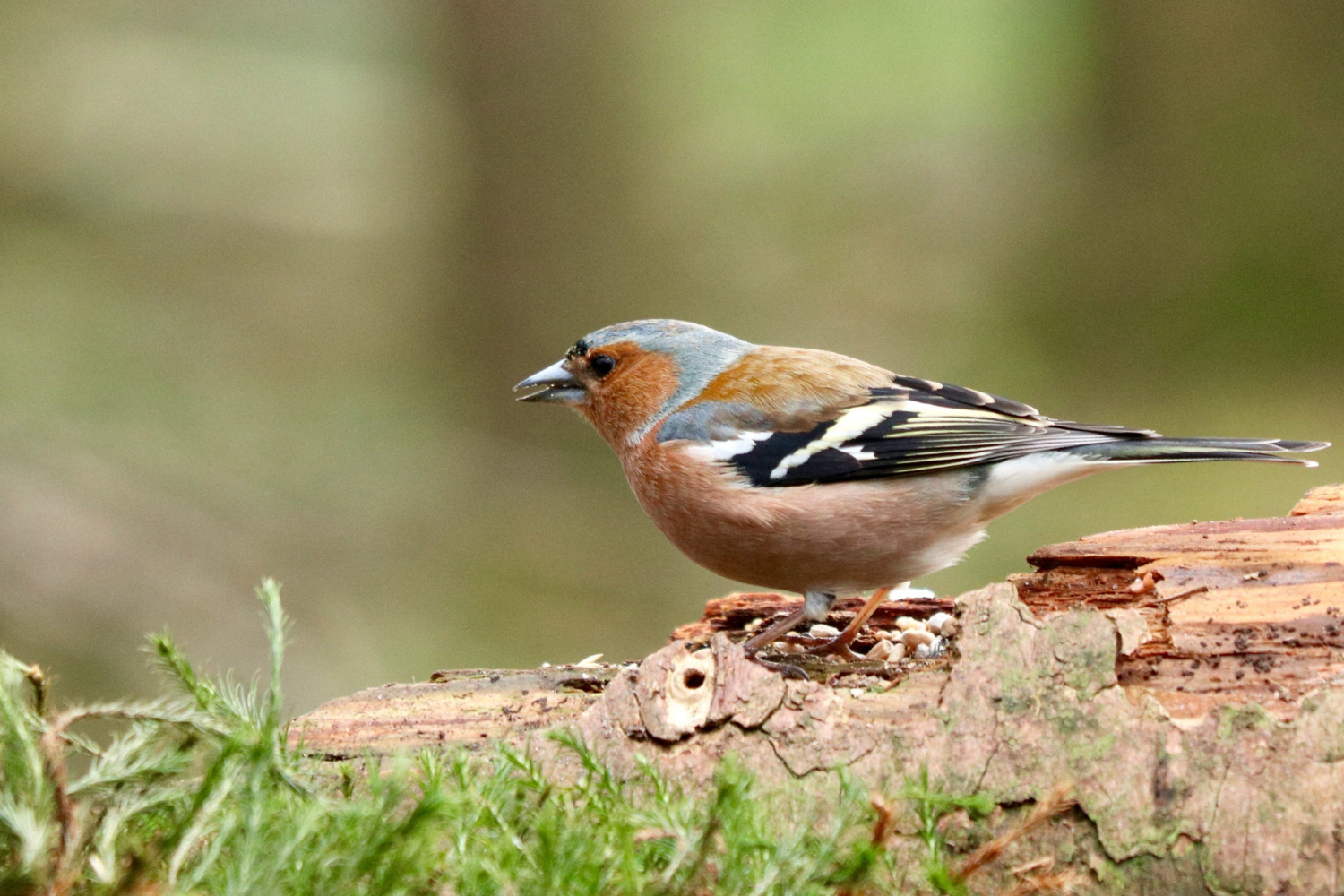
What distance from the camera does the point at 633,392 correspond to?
4750 mm

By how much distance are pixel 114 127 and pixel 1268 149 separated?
32.4ft

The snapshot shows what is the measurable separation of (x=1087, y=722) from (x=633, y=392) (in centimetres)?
269

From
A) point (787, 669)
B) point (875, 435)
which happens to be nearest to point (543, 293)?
point (875, 435)

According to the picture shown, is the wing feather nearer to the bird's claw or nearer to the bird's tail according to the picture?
the bird's tail

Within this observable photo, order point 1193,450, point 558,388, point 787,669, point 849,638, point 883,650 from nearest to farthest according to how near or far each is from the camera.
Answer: point 787,669 < point 1193,450 < point 883,650 < point 849,638 < point 558,388

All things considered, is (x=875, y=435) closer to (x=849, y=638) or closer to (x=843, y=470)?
(x=843, y=470)

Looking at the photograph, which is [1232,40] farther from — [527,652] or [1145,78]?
[527,652]

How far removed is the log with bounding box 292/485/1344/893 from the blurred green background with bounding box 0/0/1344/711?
16.0 ft

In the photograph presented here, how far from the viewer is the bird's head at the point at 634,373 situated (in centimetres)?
470

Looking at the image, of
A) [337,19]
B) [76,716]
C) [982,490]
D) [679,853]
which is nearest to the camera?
[679,853]

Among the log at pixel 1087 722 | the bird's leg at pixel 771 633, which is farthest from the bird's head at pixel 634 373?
the log at pixel 1087 722

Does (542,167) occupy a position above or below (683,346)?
above

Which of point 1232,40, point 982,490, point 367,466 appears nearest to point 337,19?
point 367,466

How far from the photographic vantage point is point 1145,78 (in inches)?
309
